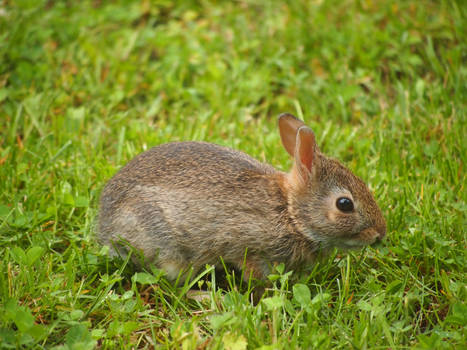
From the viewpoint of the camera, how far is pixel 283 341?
11.6 ft

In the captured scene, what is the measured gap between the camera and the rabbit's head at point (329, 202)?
4.17 m

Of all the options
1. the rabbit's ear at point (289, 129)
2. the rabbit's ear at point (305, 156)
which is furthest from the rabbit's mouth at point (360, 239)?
the rabbit's ear at point (289, 129)

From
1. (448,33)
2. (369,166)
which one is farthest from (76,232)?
(448,33)

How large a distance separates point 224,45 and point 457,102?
2.83 m

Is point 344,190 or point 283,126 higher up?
point 283,126

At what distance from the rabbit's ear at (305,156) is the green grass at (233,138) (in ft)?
2.18

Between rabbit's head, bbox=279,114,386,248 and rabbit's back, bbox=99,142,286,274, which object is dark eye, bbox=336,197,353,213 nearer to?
rabbit's head, bbox=279,114,386,248

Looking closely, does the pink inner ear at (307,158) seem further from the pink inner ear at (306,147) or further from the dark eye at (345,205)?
the dark eye at (345,205)

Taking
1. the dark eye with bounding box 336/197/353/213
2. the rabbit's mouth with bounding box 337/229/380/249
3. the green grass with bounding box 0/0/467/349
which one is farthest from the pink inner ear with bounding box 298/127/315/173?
the green grass with bounding box 0/0/467/349

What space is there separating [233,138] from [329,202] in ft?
5.81

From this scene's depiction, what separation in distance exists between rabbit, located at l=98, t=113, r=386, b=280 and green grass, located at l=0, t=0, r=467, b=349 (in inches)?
7.7

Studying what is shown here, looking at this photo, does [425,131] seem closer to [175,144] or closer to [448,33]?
[448,33]

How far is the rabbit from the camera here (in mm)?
4215

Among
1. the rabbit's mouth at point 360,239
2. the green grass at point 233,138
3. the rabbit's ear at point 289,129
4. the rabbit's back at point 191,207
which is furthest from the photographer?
the rabbit's ear at point 289,129
